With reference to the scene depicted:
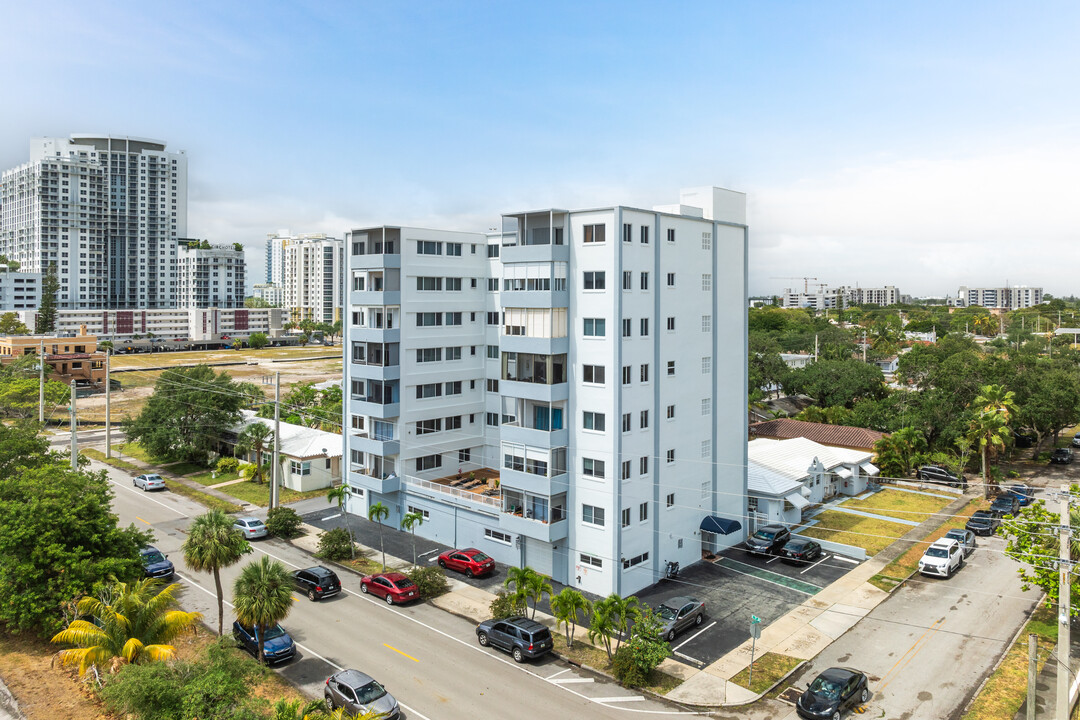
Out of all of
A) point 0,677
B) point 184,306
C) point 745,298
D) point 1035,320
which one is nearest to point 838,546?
point 745,298

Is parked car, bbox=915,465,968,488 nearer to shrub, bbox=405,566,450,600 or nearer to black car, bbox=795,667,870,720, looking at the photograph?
black car, bbox=795,667,870,720

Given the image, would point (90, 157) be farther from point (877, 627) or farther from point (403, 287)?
point (877, 627)

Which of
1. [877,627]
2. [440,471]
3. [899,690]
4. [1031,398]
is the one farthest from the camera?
[1031,398]

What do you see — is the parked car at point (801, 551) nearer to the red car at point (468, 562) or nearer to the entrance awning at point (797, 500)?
the entrance awning at point (797, 500)

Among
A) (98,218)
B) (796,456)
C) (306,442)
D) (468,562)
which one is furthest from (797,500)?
(98,218)

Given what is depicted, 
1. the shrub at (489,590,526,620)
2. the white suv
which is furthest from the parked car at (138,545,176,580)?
the white suv
